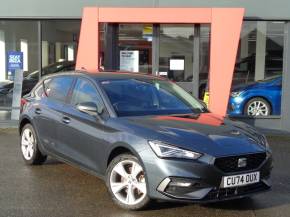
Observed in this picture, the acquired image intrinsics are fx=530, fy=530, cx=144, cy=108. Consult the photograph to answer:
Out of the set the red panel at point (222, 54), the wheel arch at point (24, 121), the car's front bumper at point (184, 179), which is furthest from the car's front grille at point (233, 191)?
the red panel at point (222, 54)

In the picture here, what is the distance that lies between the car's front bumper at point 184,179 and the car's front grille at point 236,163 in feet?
0.21

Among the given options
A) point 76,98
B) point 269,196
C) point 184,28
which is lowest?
point 269,196

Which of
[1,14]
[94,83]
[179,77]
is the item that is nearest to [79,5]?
[1,14]

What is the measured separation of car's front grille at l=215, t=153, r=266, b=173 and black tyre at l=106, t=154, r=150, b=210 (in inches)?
31.3

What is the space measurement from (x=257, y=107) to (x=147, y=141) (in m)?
7.00

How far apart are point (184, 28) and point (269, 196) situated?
6063 millimetres

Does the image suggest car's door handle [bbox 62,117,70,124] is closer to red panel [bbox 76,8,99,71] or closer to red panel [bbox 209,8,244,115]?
red panel [bbox 76,8,99,71]

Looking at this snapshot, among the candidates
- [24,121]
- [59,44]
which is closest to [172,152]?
[24,121]

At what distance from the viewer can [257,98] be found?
1199 cm

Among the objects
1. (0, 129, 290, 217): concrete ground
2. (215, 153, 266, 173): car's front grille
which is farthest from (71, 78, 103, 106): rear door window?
(215, 153, 266, 173): car's front grille

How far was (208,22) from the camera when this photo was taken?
1129 centimetres

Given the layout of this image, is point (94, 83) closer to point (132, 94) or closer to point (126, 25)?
point (132, 94)

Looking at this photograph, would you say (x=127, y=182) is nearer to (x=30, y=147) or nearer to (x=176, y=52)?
(x=30, y=147)

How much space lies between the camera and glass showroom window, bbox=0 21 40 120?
12367 millimetres
